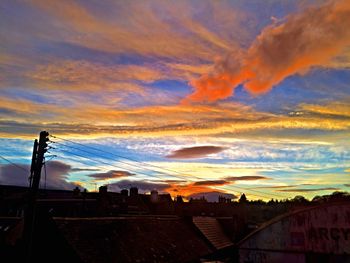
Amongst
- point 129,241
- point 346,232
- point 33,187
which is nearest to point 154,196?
point 129,241

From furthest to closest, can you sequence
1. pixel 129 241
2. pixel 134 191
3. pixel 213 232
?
pixel 134 191
pixel 213 232
pixel 129 241

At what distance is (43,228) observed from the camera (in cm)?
2347

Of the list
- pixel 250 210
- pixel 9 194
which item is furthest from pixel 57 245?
pixel 250 210

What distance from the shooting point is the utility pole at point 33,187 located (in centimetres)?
1833

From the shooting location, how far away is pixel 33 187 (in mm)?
18359

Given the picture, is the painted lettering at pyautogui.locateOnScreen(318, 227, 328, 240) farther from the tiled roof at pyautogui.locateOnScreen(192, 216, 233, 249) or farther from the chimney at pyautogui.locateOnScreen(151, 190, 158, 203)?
the chimney at pyautogui.locateOnScreen(151, 190, 158, 203)

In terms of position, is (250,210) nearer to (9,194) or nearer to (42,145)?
(9,194)

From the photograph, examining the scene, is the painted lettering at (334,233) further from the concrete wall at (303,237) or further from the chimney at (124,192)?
the chimney at (124,192)

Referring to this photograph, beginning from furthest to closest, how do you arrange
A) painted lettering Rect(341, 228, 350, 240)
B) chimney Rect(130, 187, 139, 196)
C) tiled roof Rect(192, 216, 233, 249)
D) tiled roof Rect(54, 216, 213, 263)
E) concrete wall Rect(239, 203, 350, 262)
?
chimney Rect(130, 187, 139, 196), tiled roof Rect(192, 216, 233, 249), tiled roof Rect(54, 216, 213, 263), concrete wall Rect(239, 203, 350, 262), painted lettering Rect(341, 228, 350, 240)

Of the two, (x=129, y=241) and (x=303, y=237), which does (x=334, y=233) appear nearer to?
(x=303, y=237)

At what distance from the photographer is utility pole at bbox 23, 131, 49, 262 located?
1833 centimetres

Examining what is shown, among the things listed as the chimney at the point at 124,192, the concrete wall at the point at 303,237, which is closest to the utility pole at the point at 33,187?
the concrete wall at the point at 303,237

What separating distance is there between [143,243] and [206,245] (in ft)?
30.6

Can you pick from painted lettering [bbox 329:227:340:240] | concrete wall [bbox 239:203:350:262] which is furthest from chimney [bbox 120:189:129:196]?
painted lettering [bbox 329:227:340:240]
